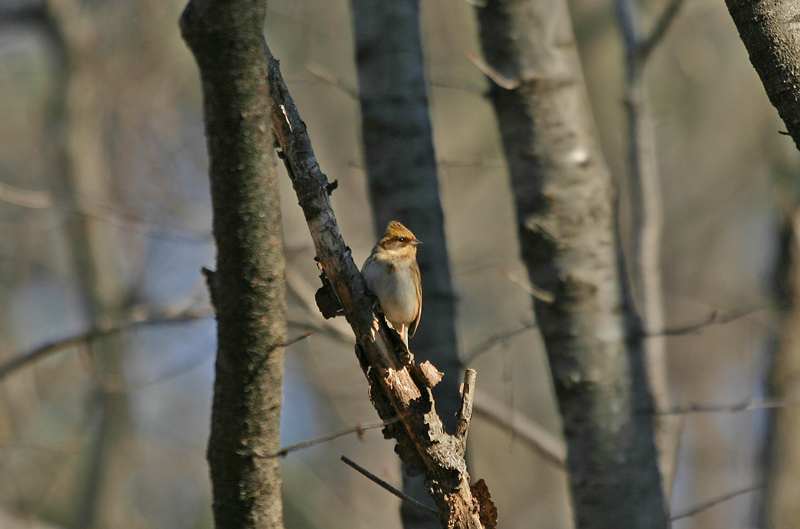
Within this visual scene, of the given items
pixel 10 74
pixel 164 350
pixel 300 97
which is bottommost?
pixel 164 350

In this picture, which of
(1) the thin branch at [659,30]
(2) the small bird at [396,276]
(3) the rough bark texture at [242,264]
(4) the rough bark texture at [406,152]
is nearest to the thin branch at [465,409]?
(3) the rough bark texture at [242,264]

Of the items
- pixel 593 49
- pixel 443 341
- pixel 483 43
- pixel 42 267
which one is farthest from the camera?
pixel 42 267

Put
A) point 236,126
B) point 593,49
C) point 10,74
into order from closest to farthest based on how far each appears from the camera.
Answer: point 236,126 → point 593,49 → point 10,74

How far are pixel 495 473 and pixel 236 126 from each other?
9.63 meters

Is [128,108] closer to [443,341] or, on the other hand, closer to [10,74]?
[10,74]

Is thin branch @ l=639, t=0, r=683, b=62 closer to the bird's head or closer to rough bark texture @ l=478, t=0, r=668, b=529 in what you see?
rough bark texture @ l=478, t=0, r=668, b=529

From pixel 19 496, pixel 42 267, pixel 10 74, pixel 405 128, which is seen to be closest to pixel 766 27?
pixel 405 128

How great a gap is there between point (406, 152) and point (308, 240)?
2308 mm

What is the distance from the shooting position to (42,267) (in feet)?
44.7

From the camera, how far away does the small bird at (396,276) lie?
330 centimetres

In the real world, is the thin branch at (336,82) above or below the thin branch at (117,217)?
above

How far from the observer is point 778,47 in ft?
6.32

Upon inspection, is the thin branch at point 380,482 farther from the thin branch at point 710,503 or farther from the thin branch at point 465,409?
the thin branch at point 710,503

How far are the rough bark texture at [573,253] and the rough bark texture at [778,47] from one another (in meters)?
1.97
